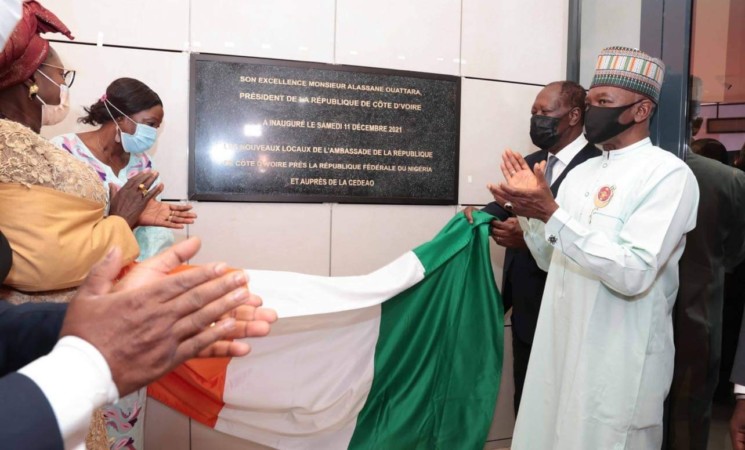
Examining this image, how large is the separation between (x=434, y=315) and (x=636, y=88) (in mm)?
1253

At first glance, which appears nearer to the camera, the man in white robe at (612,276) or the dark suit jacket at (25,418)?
the dark suit jacket at (25,418)

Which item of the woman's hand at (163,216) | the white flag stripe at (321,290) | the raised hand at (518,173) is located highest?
the raised hand at (518,173)

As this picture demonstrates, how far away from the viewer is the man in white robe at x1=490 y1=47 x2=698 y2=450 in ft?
6.24

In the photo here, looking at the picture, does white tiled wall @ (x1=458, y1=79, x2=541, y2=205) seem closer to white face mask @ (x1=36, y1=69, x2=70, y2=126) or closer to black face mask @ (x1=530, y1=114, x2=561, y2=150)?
black face mask @ (x1=530, y1=114, x2=561, y2=150)

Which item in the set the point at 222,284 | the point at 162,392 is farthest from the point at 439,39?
the point at 222,284

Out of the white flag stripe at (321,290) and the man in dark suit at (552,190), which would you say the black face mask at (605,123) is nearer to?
the man in dark suit at (552,190)

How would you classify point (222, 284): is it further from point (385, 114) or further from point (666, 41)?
point (666, 41)

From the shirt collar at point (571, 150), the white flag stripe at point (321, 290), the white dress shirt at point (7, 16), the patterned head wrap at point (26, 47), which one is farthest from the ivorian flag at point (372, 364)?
the white dress shirt at point (7, 16)

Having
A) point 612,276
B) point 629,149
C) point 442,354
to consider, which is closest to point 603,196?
point 629,149

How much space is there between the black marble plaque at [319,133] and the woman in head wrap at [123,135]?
1.02 ft

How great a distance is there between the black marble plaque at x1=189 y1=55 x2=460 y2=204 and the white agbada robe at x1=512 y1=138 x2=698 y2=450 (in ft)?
3.83

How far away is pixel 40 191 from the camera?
1.42 m

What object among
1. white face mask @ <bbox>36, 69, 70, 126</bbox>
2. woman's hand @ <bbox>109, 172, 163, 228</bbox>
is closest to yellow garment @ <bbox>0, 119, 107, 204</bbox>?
white face mask @ <bbox>36, 69, 70, 126</bbox>

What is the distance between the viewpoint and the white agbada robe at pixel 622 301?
1.88 metres
